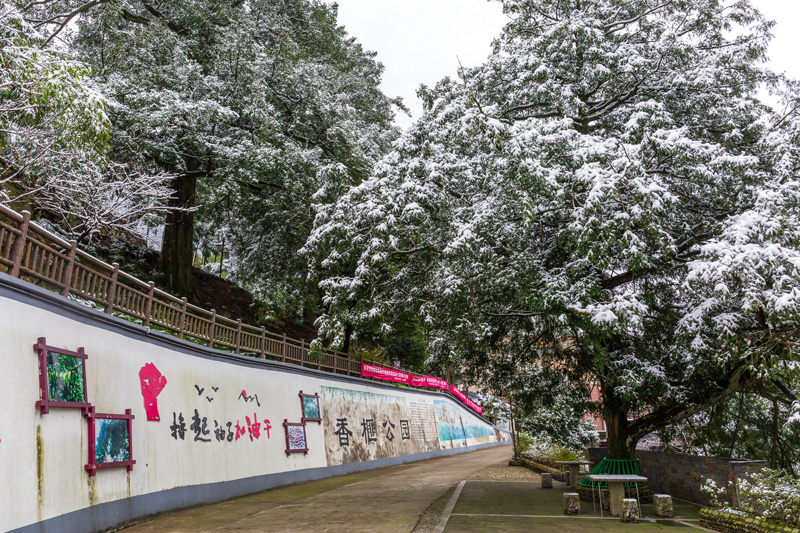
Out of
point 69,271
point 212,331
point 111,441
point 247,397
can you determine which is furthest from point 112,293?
point 247,397

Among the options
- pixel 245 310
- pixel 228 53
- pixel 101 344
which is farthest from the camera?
pixel 245 310

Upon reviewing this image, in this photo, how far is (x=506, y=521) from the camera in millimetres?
8219

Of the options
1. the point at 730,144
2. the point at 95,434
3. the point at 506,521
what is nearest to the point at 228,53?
the point at 95,434

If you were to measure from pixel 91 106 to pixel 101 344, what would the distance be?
3658 mm

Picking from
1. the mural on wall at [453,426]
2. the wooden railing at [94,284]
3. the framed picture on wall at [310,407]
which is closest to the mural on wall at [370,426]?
the framed picture on wall at [310,407]

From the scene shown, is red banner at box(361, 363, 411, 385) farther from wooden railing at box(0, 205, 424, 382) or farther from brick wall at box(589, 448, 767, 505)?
brick wall at box(589, 448, 767, 505)

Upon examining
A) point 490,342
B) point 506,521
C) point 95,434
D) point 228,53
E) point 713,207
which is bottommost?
point 506,521

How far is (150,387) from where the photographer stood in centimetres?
895

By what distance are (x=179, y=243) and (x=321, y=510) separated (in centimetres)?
1292

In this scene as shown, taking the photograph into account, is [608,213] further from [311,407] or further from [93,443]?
[311,407]

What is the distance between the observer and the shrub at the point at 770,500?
691 centimetres

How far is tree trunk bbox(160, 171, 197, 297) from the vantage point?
18.7 m

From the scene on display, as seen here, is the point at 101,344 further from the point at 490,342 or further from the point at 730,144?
the point at 730,144

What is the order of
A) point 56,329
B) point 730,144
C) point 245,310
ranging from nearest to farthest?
1. point 56,329
2. point 730,144
3. point 245,310
